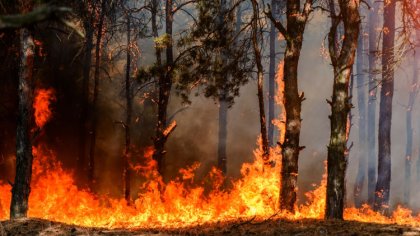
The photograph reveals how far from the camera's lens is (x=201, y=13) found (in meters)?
15.4

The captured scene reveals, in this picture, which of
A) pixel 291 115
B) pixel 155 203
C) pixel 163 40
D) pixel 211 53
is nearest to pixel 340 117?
pixel 291 115

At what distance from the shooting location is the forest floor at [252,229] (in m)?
7.96

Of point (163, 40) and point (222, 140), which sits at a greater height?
point (163, 40)

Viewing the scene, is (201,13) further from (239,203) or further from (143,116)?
(143,116)

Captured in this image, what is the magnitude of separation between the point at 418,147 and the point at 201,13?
31.9m

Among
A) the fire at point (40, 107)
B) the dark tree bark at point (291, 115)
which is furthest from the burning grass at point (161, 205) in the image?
the fire at point (40, 107)

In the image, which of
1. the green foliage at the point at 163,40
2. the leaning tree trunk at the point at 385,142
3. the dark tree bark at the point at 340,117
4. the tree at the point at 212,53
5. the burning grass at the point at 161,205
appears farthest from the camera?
the leaning tree trunk at the point at 385,142

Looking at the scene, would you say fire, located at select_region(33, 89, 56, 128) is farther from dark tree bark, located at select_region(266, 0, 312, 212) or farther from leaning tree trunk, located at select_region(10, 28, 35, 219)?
dark tree bark, located at select_region(266, 0, 312, 212)

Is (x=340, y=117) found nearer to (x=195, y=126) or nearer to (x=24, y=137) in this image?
(x=24, y=137)

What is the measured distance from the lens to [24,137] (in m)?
12.2

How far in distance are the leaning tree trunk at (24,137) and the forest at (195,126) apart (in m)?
0.03

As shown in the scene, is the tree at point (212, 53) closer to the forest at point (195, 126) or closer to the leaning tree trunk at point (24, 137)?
the forest at point (195, 126)

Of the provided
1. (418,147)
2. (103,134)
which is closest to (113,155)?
(103,134)

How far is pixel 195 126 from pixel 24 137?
19.1m
